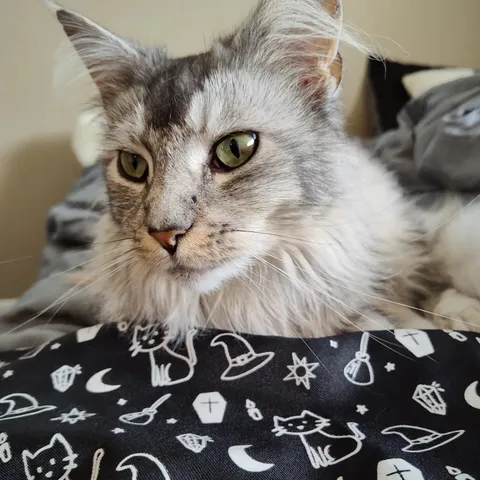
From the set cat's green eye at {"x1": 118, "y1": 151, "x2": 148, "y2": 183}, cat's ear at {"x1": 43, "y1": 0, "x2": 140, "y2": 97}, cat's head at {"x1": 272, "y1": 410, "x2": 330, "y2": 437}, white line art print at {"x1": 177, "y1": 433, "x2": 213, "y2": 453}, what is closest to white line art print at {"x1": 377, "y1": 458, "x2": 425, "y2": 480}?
cat's head at {"x1": 272, "y1": 410, "x2": 330, "y2": 437}

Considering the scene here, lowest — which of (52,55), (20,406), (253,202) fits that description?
(20,406)

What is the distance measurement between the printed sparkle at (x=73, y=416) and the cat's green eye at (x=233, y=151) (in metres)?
0.47

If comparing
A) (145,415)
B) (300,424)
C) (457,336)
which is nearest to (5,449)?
(145,415)

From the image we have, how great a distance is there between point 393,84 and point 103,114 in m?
1.41

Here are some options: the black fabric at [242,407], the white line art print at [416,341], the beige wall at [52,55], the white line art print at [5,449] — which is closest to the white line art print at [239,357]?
the black fabric at [242,407]

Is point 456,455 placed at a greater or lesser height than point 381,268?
lesser

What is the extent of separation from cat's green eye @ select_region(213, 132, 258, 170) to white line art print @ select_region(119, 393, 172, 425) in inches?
16.5

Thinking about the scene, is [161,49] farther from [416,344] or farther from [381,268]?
[416,344]

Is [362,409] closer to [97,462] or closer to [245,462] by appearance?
[245,462]

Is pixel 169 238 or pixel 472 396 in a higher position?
pixel 169 238

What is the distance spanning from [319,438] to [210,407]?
189mm

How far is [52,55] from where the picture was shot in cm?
208

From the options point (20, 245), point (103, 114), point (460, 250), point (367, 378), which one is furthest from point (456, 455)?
point (20, 245)

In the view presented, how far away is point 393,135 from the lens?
72.0 inches
